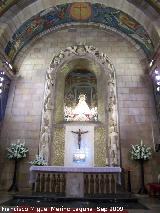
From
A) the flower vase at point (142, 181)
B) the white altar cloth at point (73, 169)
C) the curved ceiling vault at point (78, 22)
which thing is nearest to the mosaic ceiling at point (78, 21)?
the curved ceiling vault at point (78, 22)

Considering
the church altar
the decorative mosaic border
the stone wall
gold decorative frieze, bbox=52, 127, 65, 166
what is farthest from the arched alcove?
the decorative mosaic border

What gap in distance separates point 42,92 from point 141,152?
614 cm

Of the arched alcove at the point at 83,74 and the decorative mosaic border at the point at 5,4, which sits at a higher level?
the decorative mosaic border at the point at 5,4

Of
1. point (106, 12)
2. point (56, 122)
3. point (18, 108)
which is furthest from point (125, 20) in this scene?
point (18, 108)

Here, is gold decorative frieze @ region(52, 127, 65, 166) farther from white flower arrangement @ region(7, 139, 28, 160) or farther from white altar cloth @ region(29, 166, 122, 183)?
white altar cloth @ region(29, 166, 122, 183)

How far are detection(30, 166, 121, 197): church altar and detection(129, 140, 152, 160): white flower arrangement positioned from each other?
7.64ft

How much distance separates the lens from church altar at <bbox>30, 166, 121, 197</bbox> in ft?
26.2

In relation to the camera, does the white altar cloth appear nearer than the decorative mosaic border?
Yes

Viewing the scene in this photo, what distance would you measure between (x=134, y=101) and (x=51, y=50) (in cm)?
583

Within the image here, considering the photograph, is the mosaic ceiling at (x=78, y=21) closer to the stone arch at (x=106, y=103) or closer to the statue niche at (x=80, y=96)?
the stone arch at (x=106, y=103)

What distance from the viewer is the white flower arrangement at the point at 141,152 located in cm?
1040

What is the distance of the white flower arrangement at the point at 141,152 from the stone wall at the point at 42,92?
446 mm

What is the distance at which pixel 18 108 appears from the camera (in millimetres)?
12094

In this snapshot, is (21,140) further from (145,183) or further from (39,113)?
(145,183)
